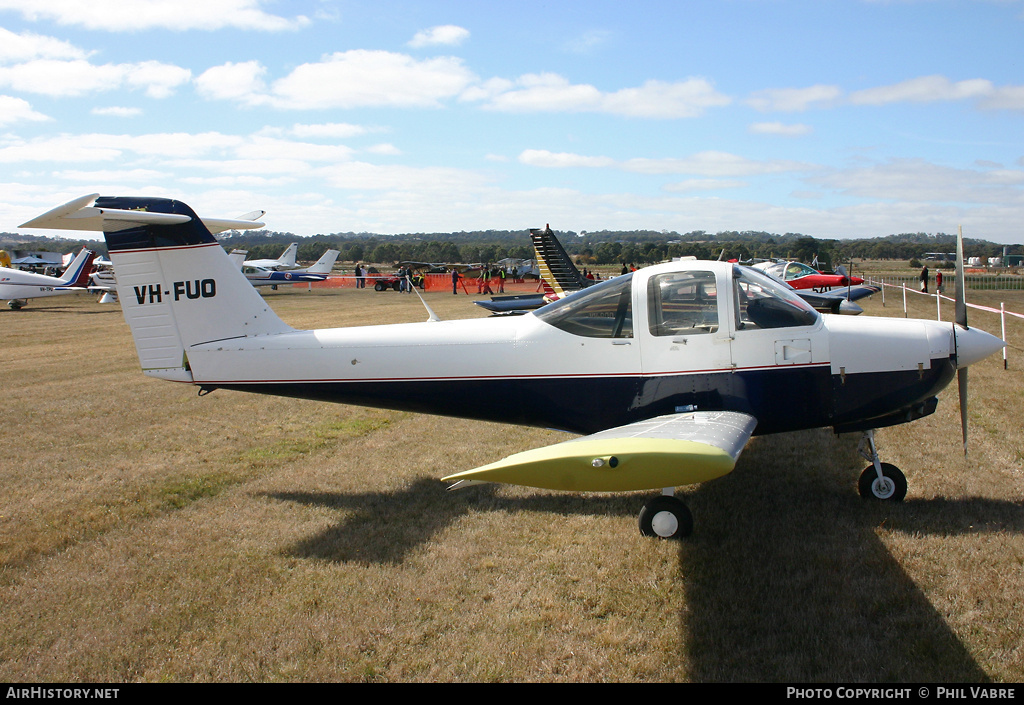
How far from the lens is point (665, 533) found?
5023 millimetres

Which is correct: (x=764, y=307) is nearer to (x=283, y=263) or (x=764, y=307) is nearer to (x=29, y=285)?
(x=29, y=285)

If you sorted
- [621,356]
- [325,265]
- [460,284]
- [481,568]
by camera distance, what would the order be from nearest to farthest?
[481,568] → [621,356] → [460,284] → [325,265]

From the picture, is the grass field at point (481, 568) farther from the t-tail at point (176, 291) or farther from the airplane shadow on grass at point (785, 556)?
the t-tail at point (176, 291)

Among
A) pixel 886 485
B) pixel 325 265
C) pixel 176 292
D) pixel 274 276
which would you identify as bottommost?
pixel 886 485

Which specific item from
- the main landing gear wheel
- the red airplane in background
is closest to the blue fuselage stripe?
the main landing gear wheel

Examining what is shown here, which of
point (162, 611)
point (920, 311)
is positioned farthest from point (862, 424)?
point (920, 311)

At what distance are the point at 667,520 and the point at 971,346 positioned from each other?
2.99 metres

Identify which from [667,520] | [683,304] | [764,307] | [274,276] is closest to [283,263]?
[274,276]

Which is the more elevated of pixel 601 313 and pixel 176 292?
pixel 176 292

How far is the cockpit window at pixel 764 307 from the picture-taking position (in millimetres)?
5340

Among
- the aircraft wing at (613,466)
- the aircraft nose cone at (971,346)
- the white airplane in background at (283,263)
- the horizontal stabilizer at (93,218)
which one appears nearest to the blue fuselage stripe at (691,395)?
the aircraft nose cone at (971,346)

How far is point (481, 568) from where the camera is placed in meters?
4.70

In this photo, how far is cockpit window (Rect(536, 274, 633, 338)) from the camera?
5.47 m
